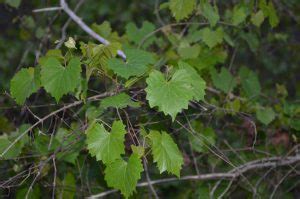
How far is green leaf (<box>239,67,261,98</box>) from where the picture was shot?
9.28 feet

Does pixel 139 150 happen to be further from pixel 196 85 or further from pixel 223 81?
pixel 223 81

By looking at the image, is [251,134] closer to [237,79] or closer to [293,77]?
[237,79]

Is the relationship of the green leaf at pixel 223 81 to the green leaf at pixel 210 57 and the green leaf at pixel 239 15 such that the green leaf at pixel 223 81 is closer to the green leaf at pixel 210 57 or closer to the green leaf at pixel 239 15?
the green leaf at pixel 210 57

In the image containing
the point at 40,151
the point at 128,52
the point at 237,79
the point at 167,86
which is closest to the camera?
the point at 167,86

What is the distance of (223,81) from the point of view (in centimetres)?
281

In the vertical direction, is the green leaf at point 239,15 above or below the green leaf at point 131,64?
below

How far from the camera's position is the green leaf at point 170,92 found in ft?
4.79

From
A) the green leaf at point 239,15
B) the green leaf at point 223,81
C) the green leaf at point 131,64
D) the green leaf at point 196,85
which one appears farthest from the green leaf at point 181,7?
the green leaf at point 223,81

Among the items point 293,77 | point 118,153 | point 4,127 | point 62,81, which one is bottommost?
point 293,77

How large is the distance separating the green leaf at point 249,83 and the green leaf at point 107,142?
4.77 ft

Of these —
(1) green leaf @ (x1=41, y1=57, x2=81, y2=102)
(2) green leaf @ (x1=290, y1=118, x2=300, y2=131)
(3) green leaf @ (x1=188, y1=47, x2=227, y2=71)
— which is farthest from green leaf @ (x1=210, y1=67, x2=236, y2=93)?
(1) green leaf @ (x1=41, y1=57, x2=81, y2=102)

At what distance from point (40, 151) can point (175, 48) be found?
1.20 metres

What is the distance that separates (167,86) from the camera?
150 centimetres

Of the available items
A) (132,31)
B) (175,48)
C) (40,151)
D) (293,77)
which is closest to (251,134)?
(175,48)
